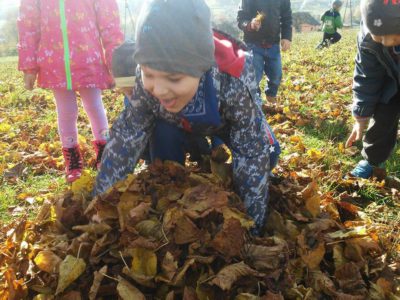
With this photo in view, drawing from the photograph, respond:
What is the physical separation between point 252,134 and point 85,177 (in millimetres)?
913

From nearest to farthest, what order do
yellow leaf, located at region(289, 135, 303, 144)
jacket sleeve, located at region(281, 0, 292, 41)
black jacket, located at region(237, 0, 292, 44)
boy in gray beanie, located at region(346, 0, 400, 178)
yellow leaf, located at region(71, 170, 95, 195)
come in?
yellow leaf, located at region(71, 170, 95, 195) < boy in gray beanie, located at region(346, 0, 400, 178) < yellow leaf, located at region(289, 135, 303, 144) < black jacket, located at region(237, 0, 292, 44) < jacket sleeve, located at region(281, 0, 292, 41)

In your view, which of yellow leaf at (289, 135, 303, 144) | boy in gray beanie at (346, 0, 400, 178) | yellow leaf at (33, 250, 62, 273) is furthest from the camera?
yellow leaf at (289, 135, 303, 144)

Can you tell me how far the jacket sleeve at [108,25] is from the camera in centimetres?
266

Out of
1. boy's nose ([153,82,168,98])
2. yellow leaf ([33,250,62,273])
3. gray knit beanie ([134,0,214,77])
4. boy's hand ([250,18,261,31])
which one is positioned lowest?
yellow leaf ([33,250,62,273])

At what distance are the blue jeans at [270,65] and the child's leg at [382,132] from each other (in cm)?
182

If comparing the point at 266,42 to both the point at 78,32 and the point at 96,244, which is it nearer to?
the point at 78,32

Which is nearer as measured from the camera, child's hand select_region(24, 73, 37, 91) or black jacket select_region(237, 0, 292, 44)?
child's hand select_region(24, 73, 37, 91)

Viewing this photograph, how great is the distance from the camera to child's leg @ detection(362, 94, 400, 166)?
8.46ft

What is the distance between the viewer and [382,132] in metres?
2.61

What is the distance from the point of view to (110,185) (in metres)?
1.95

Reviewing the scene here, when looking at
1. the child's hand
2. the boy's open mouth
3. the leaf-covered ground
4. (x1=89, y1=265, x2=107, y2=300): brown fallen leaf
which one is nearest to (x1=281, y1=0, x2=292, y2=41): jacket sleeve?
the leaf-covered ground

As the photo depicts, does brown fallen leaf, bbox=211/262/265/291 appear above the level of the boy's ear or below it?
below

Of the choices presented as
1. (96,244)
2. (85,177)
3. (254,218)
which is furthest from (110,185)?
(254,218)

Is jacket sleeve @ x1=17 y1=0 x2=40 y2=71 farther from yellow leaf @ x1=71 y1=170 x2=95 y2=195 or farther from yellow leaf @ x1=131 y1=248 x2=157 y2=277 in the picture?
yellow leaf @ x1=131 y1=248 x2=157 y2=277
